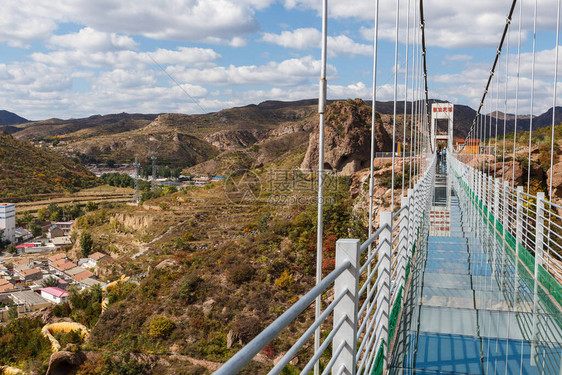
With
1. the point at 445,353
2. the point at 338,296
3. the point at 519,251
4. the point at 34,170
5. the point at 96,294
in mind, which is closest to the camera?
the point at 338,296

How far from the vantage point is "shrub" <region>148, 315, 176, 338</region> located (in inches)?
720

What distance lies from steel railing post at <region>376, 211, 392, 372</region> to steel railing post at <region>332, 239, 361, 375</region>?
2.48 ft

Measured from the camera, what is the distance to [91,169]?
2758 inches

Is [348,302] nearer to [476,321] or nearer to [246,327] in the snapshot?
[476,321]

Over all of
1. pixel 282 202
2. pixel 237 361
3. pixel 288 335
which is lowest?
pixel 288 335

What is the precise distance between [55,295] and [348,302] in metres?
34.2

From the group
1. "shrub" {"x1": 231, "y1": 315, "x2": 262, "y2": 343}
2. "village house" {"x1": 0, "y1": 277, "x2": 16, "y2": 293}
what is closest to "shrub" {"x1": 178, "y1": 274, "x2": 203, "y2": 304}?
"shrub" {"x1": 231, "y1": 315, "x2": 262, "y2": 343}

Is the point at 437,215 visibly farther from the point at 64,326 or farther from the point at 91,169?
the point at 91,169

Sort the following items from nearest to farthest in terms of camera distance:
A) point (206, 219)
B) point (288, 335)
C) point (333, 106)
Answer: point (288, 335), point (333, 106), point (206, 219)

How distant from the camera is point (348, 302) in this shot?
1.31 meters

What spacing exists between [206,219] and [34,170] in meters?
35.5

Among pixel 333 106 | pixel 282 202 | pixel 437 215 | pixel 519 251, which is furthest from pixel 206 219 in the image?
pixel 519 251

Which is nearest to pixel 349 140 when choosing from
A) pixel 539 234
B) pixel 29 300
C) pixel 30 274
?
pixel 539 234

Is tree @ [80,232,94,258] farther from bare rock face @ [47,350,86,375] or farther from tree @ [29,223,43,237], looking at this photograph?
bare rock face @ [47,350,86,375]
